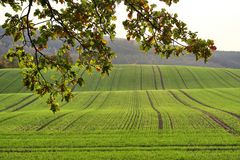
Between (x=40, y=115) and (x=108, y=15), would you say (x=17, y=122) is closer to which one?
(x=40, y=115)

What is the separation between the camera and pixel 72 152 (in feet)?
67.0

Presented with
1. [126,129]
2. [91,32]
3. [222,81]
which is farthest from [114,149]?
[222,81]

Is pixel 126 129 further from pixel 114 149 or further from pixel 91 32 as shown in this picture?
pixel 91 32

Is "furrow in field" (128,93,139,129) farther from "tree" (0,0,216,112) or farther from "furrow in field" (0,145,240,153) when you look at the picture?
"tree" (0,0,216,112)

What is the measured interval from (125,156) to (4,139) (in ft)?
32.8

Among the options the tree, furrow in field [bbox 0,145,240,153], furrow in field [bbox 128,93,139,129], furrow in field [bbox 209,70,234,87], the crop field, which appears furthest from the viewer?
furrow in field [bbox 209,70,234,87]

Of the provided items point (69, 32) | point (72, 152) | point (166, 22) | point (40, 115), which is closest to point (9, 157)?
point (72, 152)

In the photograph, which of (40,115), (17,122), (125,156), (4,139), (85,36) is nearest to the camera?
(85,36)

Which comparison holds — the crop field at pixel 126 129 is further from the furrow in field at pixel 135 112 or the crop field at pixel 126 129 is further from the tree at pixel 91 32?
the tree at pixel 91 32

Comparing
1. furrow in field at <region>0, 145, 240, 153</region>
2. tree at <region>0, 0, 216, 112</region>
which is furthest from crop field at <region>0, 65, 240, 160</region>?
tree at <region>0, 0, 216, 112</region>

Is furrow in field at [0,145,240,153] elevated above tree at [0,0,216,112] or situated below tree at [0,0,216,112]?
below

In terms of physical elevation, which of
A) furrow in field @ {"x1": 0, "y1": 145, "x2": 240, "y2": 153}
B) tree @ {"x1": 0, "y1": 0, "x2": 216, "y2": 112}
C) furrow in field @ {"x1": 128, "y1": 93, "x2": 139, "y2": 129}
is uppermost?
tree @ {"x1": 0, "y1": 0, "x2": 216, "y2": 112}

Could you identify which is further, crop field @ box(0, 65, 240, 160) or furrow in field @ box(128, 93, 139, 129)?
furrow in field @ box(128, 93, 139, 129)

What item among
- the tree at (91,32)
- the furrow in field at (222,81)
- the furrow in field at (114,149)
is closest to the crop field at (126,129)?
the furrow in field at (114,149)
